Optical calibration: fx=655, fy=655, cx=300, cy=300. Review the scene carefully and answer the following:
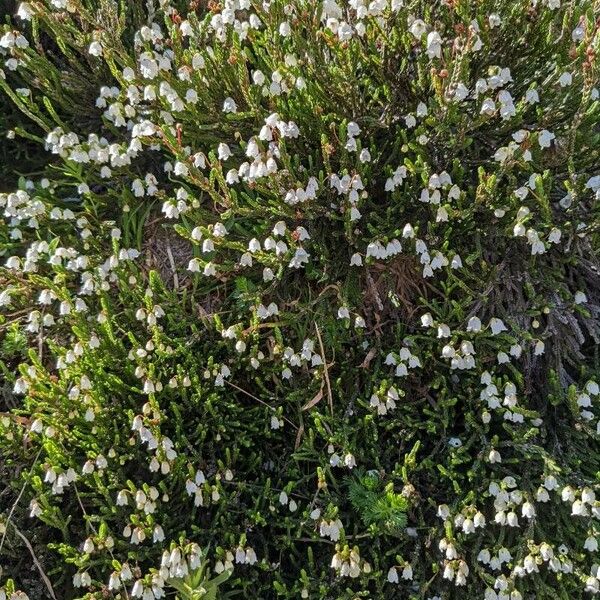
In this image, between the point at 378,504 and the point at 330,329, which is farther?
the point at 330,329

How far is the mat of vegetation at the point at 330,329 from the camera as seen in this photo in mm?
3148

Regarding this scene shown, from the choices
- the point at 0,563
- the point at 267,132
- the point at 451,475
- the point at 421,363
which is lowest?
the point at 0,563

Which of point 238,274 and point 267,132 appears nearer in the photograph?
point 267,132

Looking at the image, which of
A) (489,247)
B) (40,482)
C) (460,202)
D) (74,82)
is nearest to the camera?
(40,482)

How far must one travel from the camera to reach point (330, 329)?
141 inches

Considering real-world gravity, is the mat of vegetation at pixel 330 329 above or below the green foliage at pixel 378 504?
above

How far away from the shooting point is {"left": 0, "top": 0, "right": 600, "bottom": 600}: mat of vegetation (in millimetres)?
3148

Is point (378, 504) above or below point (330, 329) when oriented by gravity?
below

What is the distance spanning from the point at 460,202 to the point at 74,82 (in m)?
2.50

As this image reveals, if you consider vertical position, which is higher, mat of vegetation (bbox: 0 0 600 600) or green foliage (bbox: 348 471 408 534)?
mat of vegetation (bbox: 0 0 600 600)

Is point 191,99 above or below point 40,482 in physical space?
above

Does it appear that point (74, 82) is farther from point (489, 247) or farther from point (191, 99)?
point (489, 247)

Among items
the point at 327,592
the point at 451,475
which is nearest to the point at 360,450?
the point at 451,475

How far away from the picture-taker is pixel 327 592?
3.15 metres
